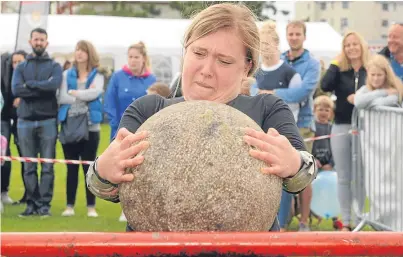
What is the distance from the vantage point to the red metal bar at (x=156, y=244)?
2688 mm

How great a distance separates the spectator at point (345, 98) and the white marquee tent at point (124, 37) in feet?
59.5

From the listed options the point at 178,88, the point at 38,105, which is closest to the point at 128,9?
the point at 38,105

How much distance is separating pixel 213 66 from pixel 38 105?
8159 mm

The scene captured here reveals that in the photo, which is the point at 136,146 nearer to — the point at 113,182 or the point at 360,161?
the point at 113,182

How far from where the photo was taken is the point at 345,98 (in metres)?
10.6

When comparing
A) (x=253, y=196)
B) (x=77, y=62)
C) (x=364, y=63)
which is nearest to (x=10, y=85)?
(x=77, y=62)

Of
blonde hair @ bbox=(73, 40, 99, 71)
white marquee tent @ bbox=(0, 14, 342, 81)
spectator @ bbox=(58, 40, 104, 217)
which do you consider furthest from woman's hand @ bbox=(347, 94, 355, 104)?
white marquee tent @ bbox=(0, 14, 342, 81)

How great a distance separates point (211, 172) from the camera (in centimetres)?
316

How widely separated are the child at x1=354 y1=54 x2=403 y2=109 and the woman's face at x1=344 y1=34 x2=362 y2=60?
498 mm

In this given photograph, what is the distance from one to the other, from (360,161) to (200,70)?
280 inches

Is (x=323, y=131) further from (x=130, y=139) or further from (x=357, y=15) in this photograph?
(x=357, y=15)

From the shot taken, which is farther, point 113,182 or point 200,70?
point 200,70

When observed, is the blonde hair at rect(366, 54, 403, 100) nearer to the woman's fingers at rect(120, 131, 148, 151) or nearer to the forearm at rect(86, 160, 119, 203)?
the forearm at rect(86, 160, 119, 203)

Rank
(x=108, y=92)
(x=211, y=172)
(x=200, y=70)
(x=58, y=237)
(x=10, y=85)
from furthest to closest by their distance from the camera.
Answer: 1. (x=10, y=85)
2. (x=108, y=92)
3. (x=200, y=70)
4. (x=211, y=172)
5. (x=58, y=237)
